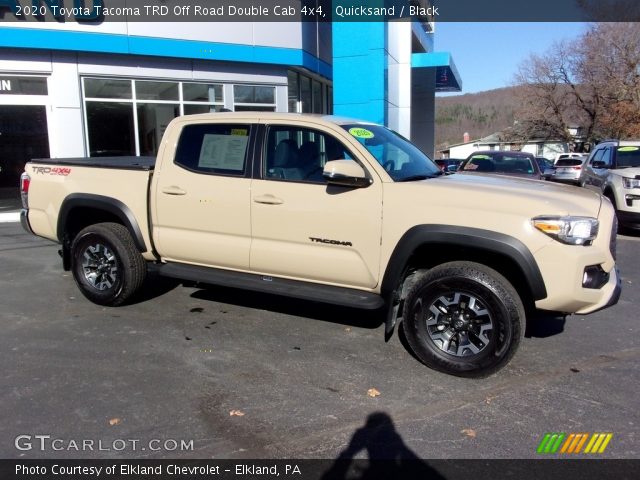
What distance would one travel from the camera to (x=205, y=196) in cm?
490

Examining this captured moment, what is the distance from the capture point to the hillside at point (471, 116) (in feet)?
412

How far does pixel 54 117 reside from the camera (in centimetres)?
1228

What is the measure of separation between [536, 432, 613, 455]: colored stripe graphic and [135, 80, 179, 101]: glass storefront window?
12.6 m

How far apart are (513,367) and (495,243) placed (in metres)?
1.11

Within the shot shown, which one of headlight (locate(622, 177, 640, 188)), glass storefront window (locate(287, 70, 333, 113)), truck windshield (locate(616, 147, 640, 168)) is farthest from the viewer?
glass storefront window (locate(287, 70, 333, 113))

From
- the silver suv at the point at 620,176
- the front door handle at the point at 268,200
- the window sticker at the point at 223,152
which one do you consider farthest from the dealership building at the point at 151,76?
the front door handle at the point at 268,200

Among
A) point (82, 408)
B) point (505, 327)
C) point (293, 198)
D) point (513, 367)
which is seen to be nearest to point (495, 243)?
point (505, 327)

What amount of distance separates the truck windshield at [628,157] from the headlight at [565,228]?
8340 millimetres

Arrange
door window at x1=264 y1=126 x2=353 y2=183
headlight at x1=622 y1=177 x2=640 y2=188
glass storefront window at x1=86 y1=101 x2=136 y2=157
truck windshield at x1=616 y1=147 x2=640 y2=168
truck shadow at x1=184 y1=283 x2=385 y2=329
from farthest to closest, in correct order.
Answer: glass storefront window at x1=86 y1=101 x2=136 y2=157
truck windshield at x1=616 y1=147 x2=640 y2=168
headlight at x1=622 y1=177 x2=640 y2=188
truck shadow at x1=184 y1=283 x2=385 y2=329
door window at x1=264 y1=126 x2=353 y2=183


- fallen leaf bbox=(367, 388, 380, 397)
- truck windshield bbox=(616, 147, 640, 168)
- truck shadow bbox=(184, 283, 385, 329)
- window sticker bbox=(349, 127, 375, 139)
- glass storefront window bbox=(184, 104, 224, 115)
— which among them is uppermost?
glass storefront window bbox=(184, 104, 224, 115)

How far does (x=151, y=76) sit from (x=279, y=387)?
11.4 m

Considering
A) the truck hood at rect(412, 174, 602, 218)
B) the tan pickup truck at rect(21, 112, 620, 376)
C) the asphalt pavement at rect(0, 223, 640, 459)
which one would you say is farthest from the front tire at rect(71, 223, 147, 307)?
the truck hood at rect(412, 174, 602, 218)

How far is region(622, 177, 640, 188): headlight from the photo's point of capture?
970 cm

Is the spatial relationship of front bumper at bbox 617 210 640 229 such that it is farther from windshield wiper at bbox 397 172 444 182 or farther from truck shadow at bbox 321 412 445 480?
truck shadow at bbox 321 412 445 480
